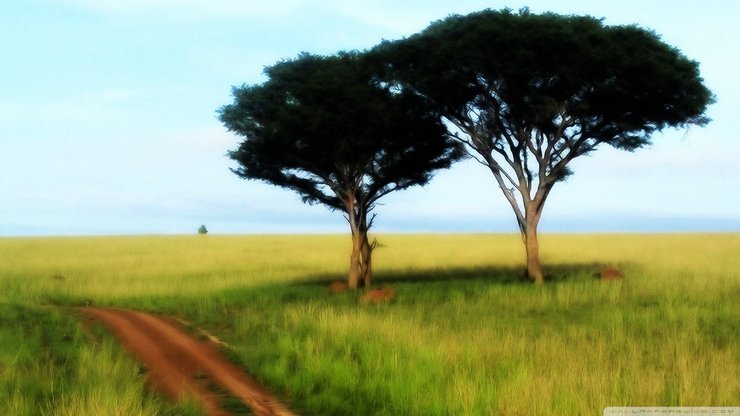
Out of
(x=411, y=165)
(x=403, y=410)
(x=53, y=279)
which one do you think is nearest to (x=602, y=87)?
(x=411, y=165)

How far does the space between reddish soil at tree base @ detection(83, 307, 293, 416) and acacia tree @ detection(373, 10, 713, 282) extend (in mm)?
13892

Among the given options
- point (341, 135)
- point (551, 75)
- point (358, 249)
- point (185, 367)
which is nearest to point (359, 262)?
point (358, 249)

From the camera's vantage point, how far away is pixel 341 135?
29719 mm

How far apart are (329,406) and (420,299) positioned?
47.1 ft

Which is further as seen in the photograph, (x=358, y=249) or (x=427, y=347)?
(x=358, y=249)

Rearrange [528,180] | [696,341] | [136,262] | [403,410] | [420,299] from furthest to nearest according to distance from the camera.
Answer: [136,262] → [528,180] → [420,299] → [696,341] → [403,410]

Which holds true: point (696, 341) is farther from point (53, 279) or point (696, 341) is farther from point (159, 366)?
point (53, 279)

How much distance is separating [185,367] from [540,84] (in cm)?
1852

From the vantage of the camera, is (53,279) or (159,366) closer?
(159,366)

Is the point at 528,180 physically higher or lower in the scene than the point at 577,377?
higher

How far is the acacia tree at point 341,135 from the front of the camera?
2966 cm

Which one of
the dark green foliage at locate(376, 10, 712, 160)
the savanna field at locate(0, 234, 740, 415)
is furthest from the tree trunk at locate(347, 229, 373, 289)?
the dark green foliage at locate(376, 10, 712, 160)

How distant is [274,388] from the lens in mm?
12227

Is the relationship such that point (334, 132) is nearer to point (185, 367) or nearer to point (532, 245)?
point (532, 245)
